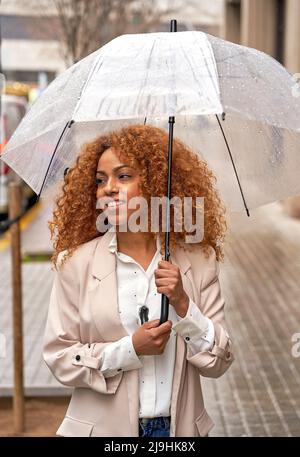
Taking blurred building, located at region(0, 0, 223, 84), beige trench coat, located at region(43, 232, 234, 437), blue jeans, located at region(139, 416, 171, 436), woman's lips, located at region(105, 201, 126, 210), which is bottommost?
blurred building, located at region(0, 0, 223, 84)

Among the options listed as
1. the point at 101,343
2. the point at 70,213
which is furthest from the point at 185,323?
the point at 70,213

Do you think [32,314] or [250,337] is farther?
[32,314]

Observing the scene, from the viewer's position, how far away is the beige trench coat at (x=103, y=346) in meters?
2.64

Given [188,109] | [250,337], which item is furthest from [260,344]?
[188,109]

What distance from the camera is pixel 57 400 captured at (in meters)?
5.87

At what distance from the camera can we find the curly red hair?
106 inches

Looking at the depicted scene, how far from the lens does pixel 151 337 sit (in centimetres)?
252

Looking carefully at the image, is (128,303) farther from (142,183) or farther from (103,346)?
(142,183)

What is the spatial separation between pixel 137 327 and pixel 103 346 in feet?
0.42

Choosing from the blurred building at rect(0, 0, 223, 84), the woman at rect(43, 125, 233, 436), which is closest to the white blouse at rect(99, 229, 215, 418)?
the woman at rect(43, 125, 233, 436)

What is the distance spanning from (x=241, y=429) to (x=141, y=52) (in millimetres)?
3296

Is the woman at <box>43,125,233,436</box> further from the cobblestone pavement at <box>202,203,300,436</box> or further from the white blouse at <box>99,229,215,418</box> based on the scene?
the cobblestone pavement at <box>202,203,300,436</box>

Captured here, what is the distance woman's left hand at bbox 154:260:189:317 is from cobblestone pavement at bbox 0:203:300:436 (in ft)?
5.87

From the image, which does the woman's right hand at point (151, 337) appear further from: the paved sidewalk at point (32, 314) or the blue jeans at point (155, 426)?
the paved sidewalk at point (32, 314)
